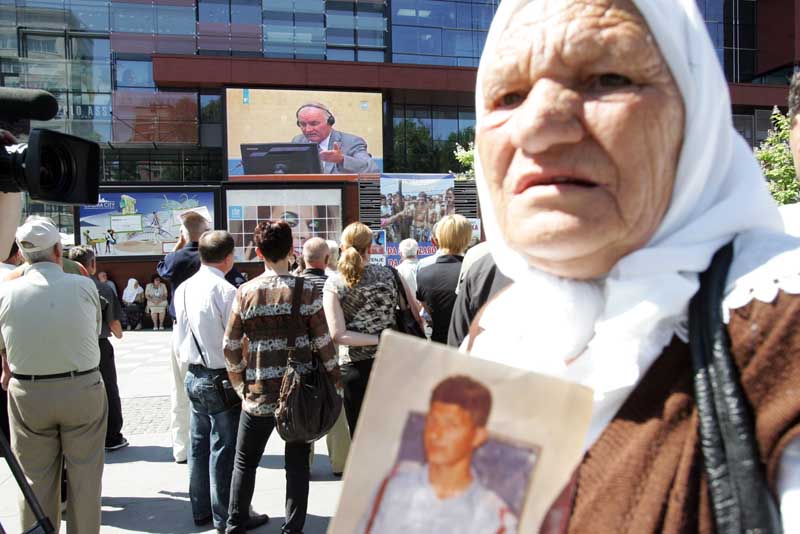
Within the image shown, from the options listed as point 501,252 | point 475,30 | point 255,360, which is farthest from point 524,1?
point 475,30

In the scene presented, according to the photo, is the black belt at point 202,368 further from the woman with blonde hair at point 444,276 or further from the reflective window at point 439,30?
the reflective window at point 439,30

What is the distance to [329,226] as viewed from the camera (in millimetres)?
18469

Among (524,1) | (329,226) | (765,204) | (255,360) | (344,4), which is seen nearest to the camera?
(765,204)

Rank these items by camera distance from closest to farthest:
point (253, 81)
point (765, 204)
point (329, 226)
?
point (765, 204) < point (329, 226) < point (253, 81)

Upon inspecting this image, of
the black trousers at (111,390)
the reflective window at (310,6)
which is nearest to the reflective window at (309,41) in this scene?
the reflective window at (310,6)

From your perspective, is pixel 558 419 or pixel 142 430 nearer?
pixel 558 419

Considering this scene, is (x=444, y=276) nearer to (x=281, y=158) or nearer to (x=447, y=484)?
(x=447, y=484)

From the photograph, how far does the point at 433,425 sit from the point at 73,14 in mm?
30085

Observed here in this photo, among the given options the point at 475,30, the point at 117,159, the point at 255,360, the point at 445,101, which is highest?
the point at 475,30

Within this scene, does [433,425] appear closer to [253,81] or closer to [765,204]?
[765,204]

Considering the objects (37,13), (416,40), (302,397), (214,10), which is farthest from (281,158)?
(302,397)

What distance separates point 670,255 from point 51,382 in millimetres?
3674

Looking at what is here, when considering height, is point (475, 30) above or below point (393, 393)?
above

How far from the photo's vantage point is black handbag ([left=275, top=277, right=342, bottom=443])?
346 centimetres
